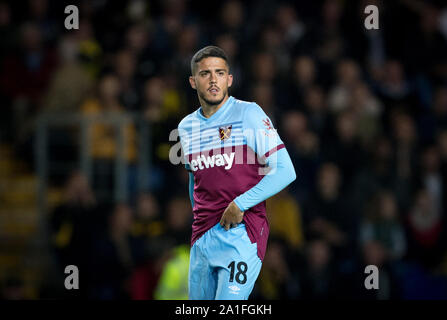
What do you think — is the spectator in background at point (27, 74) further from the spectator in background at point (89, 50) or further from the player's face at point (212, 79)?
the player's face at point (212, 79)

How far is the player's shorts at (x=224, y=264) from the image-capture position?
5012 mm

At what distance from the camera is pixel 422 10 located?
1185 centimetres

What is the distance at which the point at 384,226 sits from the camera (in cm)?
974

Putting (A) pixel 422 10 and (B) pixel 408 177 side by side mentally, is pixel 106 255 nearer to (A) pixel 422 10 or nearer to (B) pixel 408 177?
(B) pixel 408 177

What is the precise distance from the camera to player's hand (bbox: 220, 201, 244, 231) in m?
4.95

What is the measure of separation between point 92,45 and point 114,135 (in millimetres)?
1554

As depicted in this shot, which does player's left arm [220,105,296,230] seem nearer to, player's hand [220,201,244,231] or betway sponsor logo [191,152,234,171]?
player's hand [220,201,244,231]

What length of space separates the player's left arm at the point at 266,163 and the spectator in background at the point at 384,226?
486 cm

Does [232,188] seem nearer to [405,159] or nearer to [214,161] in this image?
[214,161]

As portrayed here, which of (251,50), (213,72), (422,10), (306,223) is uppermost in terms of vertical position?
(422,10)

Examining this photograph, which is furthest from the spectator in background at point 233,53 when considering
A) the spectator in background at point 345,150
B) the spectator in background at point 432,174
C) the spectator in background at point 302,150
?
the spectator in background at point 432,174

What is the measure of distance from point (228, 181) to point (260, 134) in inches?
14.7

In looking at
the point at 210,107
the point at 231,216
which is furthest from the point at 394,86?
the point at 231,216
